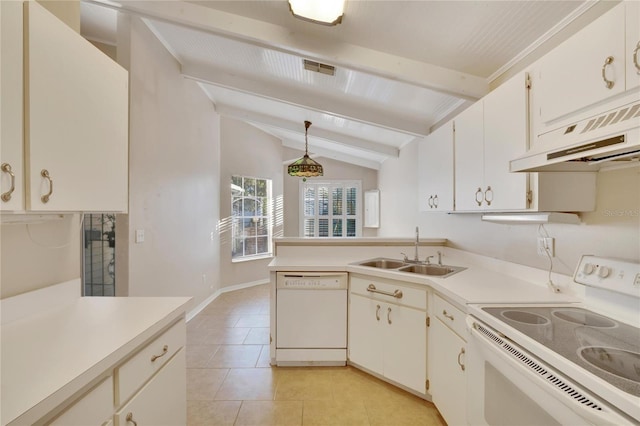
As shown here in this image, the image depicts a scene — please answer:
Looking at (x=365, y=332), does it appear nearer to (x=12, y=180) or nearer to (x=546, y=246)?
(x=546, y=246)

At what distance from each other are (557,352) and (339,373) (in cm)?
187

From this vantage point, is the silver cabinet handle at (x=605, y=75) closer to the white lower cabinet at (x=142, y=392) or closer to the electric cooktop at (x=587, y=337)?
the electric cooktop at (x=587, y=337)

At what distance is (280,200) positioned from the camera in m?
6.38

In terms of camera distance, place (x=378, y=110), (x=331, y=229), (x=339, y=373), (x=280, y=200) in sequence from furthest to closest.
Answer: (x=331, y=229) < (x=280, y=200) < (x=378, y=110) < (x=339, y=373)

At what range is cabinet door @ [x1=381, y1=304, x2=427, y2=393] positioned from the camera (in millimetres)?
2033

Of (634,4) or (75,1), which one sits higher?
(75,1)

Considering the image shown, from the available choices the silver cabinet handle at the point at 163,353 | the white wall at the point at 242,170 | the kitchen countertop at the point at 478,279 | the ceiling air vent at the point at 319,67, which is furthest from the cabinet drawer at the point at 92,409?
the white wall at the point at 242,170

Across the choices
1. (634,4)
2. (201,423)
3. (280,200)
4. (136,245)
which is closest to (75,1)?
(136,245)

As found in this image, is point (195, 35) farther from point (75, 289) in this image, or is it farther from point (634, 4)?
point (634, 4)

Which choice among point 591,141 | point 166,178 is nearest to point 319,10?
point 591,141

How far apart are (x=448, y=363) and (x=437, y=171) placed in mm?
1503

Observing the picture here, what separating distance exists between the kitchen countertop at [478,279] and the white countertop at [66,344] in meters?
1.27

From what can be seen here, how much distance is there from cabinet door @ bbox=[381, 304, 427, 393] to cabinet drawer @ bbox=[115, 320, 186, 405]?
1.52 metres

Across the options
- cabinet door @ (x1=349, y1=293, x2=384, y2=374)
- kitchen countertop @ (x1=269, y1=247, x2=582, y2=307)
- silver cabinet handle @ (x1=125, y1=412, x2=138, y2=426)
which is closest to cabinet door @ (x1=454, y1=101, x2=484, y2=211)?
kitchen countertop @ (x1=269, y1=247, x2=582, y2=307)
